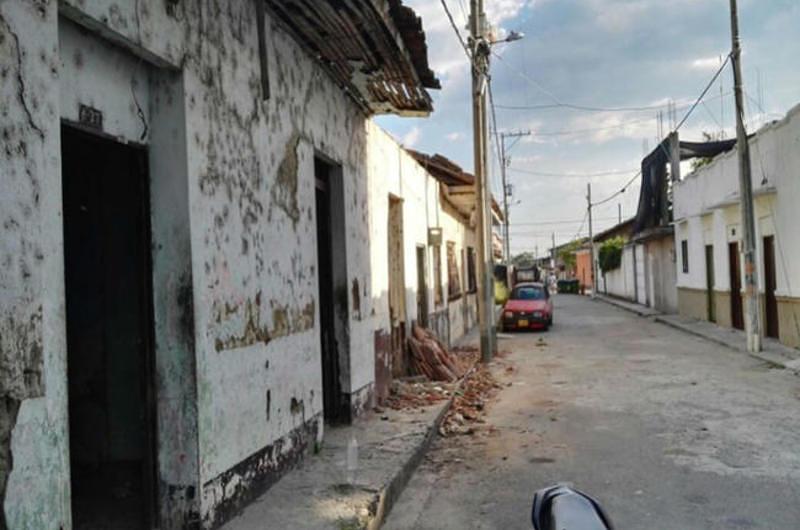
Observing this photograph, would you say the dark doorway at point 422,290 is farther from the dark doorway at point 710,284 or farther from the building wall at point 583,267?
the building wall at point 583,267

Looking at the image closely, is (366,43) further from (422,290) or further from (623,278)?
(623,278)

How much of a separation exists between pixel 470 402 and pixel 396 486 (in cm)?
446

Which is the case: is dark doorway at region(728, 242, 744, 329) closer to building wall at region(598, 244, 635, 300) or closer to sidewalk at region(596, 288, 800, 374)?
sidewalk at region(596, 288, 800, 374)

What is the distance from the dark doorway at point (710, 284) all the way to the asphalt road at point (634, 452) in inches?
359

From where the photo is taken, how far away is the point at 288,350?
584 cm

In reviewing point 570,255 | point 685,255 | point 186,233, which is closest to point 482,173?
point 186,233

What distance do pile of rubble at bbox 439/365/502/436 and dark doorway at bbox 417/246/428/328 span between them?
146cm

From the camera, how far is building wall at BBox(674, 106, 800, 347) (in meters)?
14.4

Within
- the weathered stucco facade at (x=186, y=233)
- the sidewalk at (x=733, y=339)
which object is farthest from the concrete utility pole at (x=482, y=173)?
the weathered stucco facade at (x=186, y=233)

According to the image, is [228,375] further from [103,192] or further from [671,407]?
[671,407]

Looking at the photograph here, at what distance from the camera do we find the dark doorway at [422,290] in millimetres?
13797

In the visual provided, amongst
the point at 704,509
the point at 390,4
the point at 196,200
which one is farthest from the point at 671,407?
the point at 196,200

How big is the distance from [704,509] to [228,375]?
3.77 meters

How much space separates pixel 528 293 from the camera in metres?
23.4
